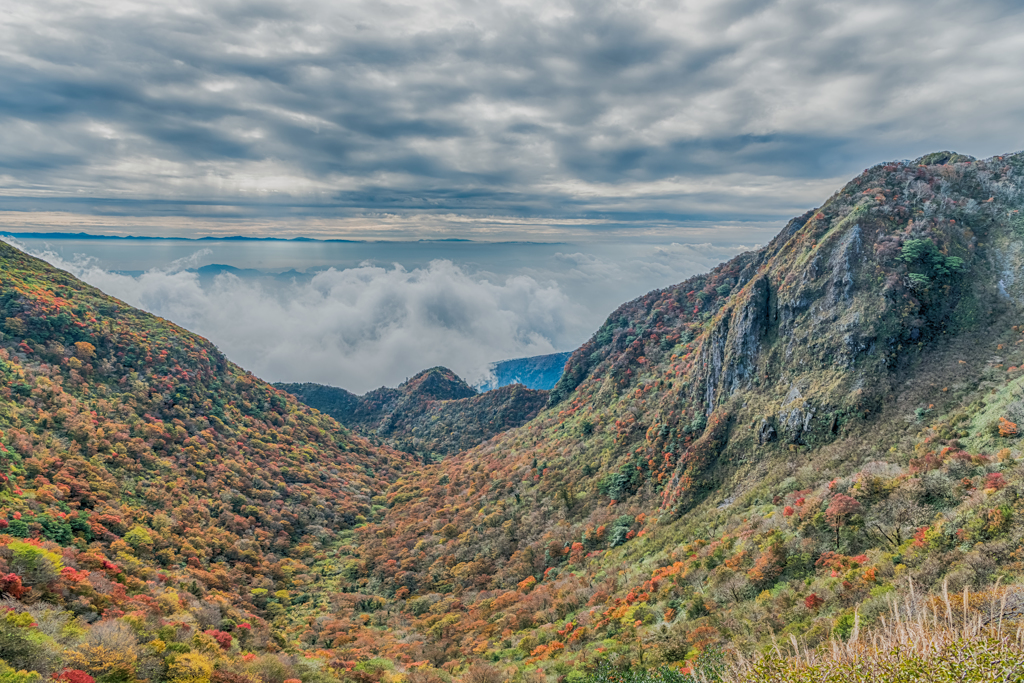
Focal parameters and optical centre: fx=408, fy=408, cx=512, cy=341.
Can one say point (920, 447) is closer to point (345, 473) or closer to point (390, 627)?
point (390, 627)

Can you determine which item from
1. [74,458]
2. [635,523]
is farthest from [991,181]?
[74,458]

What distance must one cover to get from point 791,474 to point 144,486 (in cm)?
5406

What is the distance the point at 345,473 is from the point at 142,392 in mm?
32097

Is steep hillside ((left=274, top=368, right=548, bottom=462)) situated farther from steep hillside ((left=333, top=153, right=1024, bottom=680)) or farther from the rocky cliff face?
the rocky cliff face

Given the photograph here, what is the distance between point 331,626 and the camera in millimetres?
31484

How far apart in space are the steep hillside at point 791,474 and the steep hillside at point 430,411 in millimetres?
50584

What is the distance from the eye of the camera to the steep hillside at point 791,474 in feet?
52.5

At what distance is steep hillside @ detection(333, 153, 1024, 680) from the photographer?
1602 centimetres

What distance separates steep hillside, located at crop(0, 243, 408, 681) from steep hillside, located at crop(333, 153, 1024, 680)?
10910 mm

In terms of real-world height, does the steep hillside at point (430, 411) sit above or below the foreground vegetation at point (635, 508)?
below

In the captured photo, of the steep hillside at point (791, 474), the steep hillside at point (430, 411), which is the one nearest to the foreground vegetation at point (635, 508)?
the steep hillside at point (791, 474)

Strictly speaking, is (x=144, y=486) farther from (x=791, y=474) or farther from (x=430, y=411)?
(x=430, y=411)

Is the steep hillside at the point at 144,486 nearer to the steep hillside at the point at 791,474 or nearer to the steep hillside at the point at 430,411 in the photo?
the steep hillside at the point at 791,474

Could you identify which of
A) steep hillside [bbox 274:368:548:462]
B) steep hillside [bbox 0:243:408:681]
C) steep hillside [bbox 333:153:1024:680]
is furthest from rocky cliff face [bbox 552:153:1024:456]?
steep hillside [bbox 274:368:548:462]
